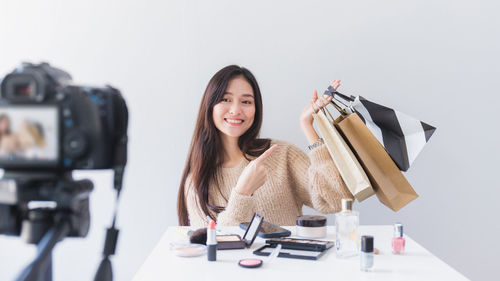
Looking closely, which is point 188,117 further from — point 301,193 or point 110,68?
point 301,193

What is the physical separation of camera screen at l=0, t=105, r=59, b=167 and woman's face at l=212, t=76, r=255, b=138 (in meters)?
0.98

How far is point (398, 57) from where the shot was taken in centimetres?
183

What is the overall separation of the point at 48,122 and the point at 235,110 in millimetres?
985

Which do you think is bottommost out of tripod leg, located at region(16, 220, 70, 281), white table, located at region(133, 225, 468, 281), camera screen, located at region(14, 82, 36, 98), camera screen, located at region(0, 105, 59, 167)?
white table, located at region(133, 225, 468, 281)

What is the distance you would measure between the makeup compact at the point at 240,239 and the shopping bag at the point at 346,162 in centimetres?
34

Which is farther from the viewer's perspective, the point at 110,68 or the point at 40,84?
the point at 110,68

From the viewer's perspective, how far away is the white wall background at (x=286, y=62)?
182cm

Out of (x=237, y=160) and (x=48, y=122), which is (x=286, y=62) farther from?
(x=48, y=122)

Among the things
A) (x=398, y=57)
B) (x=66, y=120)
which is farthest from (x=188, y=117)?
(x=66, y=120)

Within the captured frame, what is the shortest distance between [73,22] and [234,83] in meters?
0.78

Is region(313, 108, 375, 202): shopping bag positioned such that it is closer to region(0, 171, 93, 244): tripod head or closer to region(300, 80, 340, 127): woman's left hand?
region(300, 80, 340, 127): woman's left hand

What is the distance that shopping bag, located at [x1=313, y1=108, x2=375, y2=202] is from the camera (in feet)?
4.18

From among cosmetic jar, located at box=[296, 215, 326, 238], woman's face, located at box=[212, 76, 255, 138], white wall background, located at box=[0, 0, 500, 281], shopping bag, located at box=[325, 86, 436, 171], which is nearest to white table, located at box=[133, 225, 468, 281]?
cosmetic jar, located at box=[296, 215, 326, 238]

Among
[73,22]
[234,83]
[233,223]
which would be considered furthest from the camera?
[73,22]
